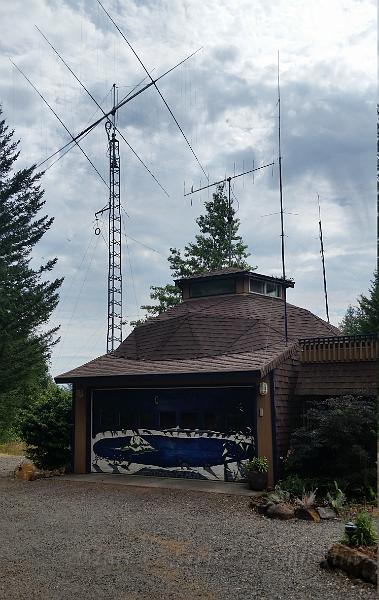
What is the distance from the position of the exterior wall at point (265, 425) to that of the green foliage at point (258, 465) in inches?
5.5

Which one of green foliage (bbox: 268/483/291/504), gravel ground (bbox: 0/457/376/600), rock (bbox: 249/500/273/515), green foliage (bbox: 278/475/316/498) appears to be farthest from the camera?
green foliage (bbox: 278/475/316/498)

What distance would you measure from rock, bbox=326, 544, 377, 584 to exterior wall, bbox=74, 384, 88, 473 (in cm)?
971

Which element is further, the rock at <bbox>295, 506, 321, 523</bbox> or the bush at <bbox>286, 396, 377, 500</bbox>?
the bush at <bbox>286, 396, 377, 500</bbox>

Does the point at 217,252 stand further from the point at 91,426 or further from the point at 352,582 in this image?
the point at 352,582

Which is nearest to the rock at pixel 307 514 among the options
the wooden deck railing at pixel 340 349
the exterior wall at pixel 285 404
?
the exterior wall at pixel 285 404

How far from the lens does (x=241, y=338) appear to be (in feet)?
51.0

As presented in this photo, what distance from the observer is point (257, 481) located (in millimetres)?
11734

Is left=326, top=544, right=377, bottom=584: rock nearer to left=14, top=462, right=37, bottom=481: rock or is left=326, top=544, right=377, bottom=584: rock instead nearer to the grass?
left=14, top=462, right=37, bottom=481: rock

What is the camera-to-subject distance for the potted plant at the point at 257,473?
1175 centimetres

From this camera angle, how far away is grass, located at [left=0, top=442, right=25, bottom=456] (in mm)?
24850

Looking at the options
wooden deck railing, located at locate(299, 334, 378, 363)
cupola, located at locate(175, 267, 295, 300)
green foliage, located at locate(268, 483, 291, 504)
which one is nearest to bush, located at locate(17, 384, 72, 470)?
green foliage, located at locate(268, 483, 291, 504)

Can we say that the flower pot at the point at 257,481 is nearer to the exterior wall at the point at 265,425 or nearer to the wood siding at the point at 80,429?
the exterior wall at the point at 265,425

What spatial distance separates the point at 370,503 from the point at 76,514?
17.7ft

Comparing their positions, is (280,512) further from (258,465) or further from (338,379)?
(338,379)
